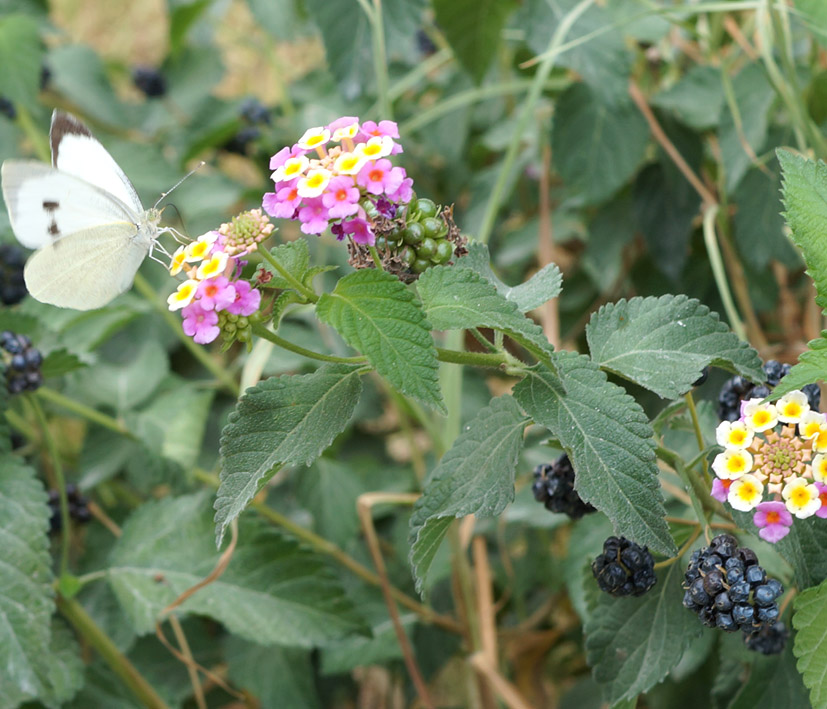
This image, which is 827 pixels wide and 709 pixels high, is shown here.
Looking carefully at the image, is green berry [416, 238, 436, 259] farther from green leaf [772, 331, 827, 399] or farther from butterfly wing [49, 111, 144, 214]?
butterfly wing [49, 111, 144, 214]

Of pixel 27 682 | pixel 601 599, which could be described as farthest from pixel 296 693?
pixel 601 599

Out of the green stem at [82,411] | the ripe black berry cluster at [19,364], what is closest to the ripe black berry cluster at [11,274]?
the green stem at [82,411]

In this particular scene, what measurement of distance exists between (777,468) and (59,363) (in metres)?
0.77

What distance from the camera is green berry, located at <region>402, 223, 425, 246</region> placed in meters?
0.63

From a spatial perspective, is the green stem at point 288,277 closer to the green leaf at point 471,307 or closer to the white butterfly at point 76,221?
the green leaf at point 471,307

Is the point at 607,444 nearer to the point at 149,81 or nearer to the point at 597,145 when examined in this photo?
the point at 597,145

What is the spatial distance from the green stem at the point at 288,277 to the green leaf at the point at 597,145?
0.76 m

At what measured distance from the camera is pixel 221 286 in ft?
1.91

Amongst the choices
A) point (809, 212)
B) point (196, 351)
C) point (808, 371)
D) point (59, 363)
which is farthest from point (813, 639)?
point (196, 351)

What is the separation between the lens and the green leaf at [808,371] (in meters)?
0.58

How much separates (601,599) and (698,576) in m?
0.15

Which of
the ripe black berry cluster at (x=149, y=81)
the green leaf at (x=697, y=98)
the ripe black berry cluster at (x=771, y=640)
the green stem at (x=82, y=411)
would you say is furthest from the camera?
the ripe black berry cluster at (x=149, y=81)

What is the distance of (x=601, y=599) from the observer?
0.75 metres

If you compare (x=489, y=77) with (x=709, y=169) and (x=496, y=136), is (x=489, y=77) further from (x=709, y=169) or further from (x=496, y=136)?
(x=709, y=169)
